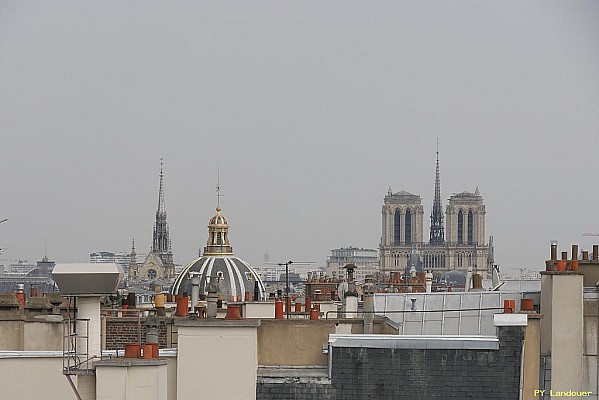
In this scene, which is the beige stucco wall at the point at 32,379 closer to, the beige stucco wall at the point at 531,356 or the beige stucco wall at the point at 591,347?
the beige stucco wall at the point at 531,356

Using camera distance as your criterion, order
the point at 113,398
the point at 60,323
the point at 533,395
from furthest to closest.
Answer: the point at 60,323, the point at 533,395, the point at 113,398

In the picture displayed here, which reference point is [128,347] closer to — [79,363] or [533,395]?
[79,363]

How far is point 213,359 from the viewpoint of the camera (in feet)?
63.4

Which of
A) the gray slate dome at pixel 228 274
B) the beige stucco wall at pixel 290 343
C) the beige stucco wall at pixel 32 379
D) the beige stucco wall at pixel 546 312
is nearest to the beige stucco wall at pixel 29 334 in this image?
the beige stucco wall at pixel 32 379

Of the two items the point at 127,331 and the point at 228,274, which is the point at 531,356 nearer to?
the point at 127,331

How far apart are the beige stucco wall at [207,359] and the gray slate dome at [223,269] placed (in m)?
74.7

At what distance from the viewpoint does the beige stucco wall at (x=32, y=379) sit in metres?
20.0

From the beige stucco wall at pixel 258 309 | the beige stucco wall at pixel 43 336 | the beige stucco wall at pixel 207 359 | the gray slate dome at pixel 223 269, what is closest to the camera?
the beige stucco wall at pixel 207 359

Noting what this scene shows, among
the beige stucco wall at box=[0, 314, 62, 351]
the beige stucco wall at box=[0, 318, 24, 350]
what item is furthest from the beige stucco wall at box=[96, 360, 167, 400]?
the beige stucco wall at box=[0, 318, 24, 350]

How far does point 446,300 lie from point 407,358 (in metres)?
5.04

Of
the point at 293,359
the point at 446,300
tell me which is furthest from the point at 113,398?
the point at 446,300

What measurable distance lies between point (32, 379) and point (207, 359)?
222 cm

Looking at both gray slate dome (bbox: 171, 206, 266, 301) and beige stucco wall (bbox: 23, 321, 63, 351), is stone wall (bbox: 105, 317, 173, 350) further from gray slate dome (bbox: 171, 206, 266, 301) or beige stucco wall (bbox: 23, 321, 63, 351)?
gray slate dome (bbox: 171, 206, 266, 301)

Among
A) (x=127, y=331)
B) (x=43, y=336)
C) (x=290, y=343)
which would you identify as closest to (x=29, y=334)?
(x=43, y=336)
